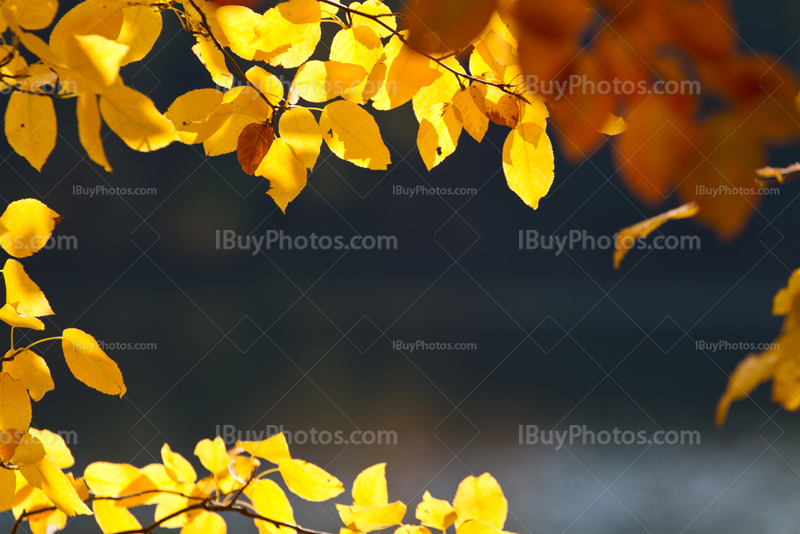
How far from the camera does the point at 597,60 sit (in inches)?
8.3

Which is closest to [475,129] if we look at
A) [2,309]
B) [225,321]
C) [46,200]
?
[2,309]

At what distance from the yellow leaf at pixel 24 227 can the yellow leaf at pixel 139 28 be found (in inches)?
5.6

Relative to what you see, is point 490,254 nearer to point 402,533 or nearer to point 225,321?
point 225,321

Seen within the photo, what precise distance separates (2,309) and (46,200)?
16.9 ft

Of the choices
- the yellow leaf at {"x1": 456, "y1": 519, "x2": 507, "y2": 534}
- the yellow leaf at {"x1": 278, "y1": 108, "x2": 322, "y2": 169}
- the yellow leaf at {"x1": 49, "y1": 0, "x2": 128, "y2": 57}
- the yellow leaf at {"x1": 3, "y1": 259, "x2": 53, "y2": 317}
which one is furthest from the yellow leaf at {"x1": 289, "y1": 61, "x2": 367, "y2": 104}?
the yellow leaf at {"x1": 456, "y1": 519, "x2": 507, "y2": 534}

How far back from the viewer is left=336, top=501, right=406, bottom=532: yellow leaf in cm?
40

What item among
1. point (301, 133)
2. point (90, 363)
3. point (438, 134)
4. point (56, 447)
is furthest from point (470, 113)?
point (56, 447)

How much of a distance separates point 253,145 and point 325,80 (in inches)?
3.2

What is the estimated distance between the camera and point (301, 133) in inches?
17.7

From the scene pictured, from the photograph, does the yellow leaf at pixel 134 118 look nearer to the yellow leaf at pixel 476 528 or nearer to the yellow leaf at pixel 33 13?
the yellow leaf at pixel 33 13

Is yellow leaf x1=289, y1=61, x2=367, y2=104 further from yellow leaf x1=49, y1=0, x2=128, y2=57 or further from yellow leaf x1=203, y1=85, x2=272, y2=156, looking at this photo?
yellow leaf x1=49, y1=0, x2=128, y2=57

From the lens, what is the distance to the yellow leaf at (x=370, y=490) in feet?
1.49

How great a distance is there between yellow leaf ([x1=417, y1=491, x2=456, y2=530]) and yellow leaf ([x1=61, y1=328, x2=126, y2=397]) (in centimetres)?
26

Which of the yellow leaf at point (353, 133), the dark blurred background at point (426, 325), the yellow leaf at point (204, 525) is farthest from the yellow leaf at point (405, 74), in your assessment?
the dark blurred background at point (426, 325)
